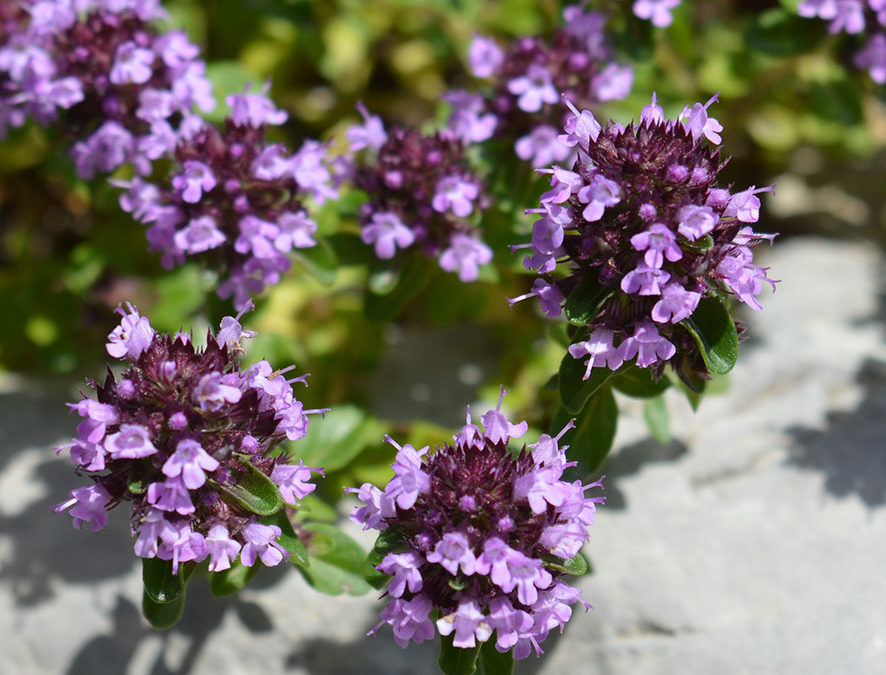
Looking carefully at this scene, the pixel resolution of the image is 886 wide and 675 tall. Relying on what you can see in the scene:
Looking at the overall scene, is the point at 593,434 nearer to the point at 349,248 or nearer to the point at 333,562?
the point at 333,562

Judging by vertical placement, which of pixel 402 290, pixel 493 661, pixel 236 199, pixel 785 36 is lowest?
pixel 493 661

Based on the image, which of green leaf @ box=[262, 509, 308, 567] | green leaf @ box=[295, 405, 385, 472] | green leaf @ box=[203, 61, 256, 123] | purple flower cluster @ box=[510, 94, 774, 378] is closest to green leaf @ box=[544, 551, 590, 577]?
purple flower cluster @ box=[510, 94, 774, 378]

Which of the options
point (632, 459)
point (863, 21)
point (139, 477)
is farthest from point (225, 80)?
point (863, 21)

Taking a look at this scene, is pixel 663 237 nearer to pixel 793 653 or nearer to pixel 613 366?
pixel 613 366

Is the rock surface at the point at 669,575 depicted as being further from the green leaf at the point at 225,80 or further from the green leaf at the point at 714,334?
the green leaf at the point at 225,80

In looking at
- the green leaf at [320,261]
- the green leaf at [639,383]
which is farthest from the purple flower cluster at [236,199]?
the green leaf at [639,383]

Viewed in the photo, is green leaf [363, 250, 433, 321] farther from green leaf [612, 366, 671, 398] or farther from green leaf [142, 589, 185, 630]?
green leaf [142, 589, 185, 630]
